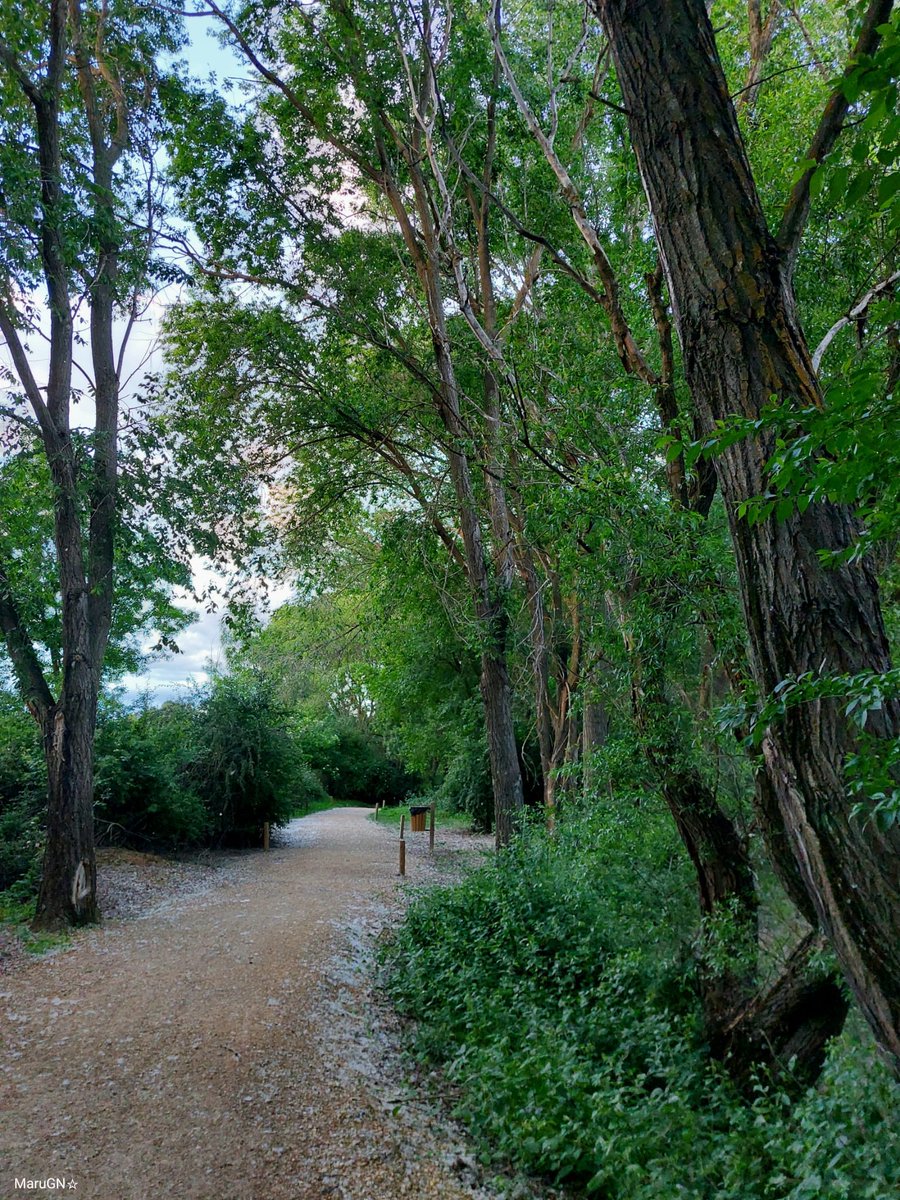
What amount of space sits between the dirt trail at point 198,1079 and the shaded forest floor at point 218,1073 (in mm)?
12

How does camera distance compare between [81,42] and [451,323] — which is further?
[451,323]

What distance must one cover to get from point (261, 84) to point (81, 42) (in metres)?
2.40

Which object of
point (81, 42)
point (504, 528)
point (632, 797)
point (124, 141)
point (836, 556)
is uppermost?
point (81, 42)

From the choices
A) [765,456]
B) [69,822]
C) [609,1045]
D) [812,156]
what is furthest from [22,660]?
[812,156]

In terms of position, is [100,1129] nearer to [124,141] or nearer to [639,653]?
[639,653]

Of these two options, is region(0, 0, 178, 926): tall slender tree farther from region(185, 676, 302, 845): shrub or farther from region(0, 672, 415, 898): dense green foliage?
region(185, 676, 302, 845): shrub

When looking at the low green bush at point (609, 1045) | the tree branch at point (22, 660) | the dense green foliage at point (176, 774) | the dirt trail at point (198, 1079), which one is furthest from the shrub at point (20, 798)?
the low green bush at point (609, 1045)

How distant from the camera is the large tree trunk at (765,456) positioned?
116 inches

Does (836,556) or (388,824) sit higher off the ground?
(836,556)

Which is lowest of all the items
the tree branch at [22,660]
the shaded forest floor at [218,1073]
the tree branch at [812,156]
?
the shaded forest floor at [218,1073]

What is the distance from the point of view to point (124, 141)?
34.6ft

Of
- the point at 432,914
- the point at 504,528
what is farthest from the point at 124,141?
the point at 432,914

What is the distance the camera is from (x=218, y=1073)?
194 inches

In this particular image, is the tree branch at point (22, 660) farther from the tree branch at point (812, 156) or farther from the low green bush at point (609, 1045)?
the tree branch at point (812, 156)
